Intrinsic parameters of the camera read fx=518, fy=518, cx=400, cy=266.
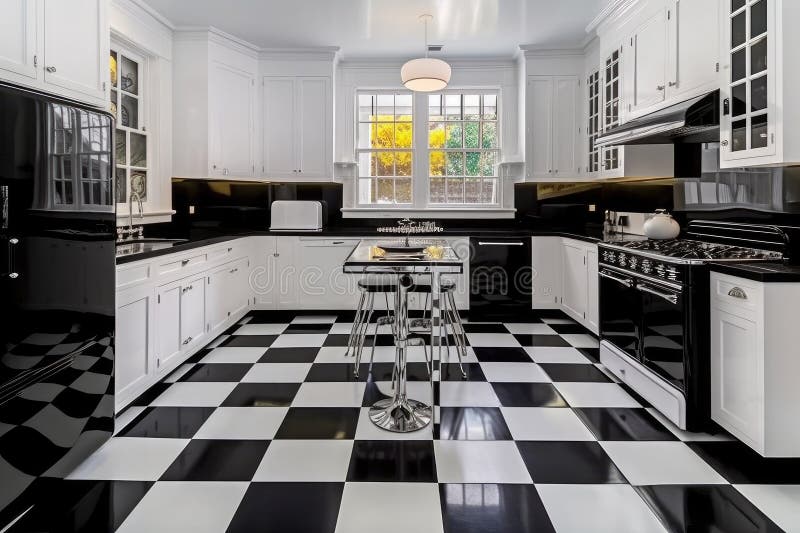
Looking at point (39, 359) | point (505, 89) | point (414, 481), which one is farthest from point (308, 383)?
point (505, 89)

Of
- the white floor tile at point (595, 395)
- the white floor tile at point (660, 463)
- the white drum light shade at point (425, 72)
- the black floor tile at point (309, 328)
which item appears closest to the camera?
the white floor tile at point (660, 463)

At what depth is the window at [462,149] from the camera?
5.96m

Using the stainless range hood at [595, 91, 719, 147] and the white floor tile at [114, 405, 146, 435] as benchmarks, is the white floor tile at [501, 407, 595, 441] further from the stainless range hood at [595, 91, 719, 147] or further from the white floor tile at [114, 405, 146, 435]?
the white floor tile at [114, 405, 146, 435]

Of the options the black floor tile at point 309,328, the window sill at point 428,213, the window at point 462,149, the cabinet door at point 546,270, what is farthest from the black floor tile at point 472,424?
the window at point 462,149

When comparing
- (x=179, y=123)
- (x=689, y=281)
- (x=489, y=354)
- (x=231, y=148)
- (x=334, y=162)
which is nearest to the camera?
(x=689, y=281)

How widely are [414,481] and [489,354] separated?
2011mm

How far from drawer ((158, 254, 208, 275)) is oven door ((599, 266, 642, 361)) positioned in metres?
2.88

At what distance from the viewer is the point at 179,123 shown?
16.0ft

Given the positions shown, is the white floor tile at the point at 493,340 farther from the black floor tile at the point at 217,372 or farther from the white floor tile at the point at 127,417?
the white floor tile at the point at 127,417

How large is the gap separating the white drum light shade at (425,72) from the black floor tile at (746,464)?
9.62ft

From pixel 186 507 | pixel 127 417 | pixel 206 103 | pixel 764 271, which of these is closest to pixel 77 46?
pixel 127 417

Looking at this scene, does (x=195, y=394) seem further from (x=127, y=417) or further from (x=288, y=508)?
(x=288, y=508)

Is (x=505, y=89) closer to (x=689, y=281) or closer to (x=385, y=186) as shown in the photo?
(x=385, y=186)

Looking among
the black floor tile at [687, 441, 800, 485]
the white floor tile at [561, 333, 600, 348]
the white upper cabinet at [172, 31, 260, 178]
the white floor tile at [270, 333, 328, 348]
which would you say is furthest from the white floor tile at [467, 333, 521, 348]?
the white upper cabinet at [172, 31, 260, 178]
